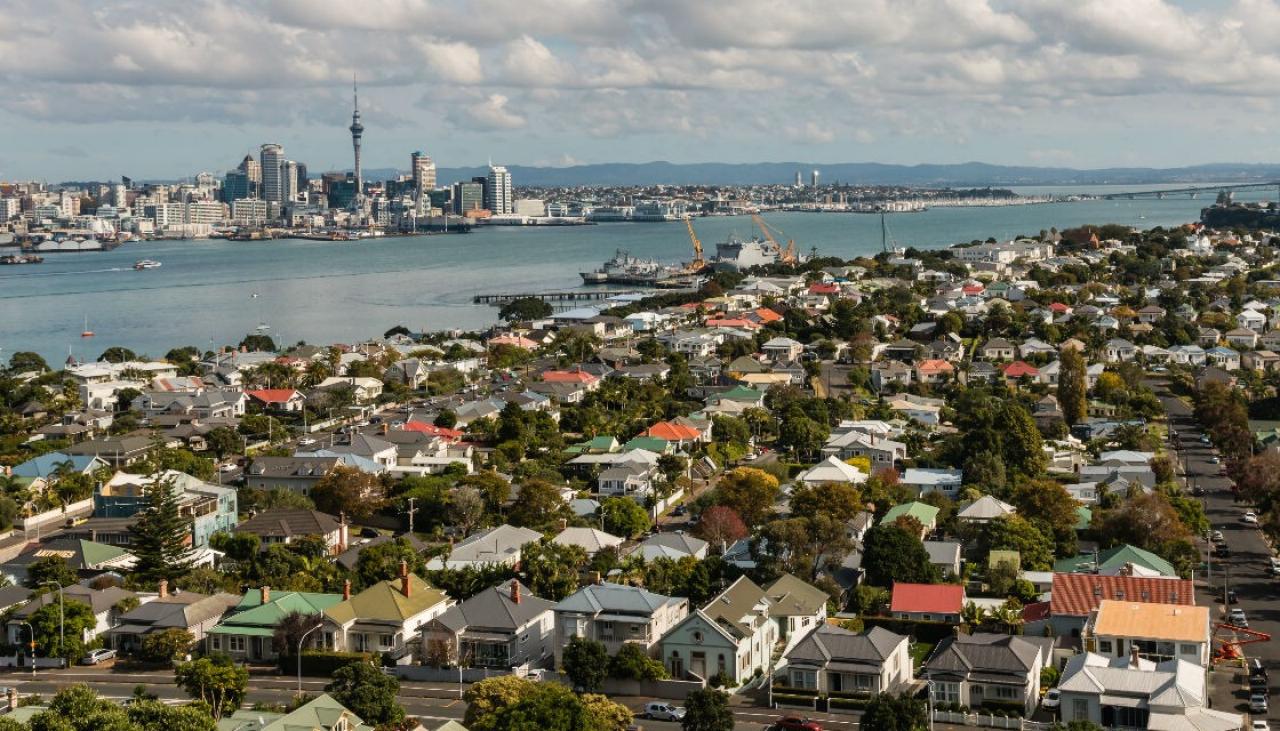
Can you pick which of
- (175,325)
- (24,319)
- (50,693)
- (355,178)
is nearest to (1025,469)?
(50,693)

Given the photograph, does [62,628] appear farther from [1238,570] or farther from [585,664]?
[1238,570]

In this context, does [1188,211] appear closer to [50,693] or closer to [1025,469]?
[1025,469]

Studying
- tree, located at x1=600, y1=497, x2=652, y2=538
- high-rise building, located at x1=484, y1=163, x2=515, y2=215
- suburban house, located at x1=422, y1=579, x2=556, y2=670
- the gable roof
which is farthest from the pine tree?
high-rise building, located at x1=484, y1=163, x2=515, y2=215

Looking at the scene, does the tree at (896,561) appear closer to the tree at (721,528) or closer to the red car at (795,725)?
the tree at (721,528)

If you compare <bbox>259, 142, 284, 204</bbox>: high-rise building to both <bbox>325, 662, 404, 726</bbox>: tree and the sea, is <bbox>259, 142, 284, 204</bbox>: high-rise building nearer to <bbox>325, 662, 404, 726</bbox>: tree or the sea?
the sea

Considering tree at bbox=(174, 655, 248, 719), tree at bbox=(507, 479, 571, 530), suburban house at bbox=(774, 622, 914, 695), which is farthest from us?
tree at bbox=(507, 479, 571, 530)

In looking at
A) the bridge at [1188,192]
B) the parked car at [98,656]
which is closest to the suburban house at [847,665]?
the parked car at [98,656]
